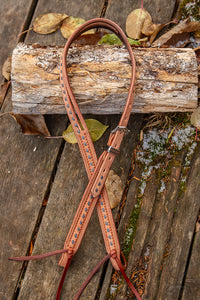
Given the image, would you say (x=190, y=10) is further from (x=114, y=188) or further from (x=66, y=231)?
(x=66, y=231)

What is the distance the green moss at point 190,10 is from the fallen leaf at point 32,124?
1.02m

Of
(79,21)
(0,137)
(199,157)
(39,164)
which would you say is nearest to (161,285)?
(199,157)

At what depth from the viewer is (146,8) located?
1.56 metres

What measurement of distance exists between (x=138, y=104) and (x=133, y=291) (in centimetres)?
92

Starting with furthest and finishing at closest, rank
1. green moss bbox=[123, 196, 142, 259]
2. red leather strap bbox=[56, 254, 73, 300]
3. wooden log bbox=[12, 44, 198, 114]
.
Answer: green moss bbox=[123, 196, 142, 259]
red leather strap bbox=[56, 254, 73, 300]
wooden log bbox=[12, 44, 198, 114]

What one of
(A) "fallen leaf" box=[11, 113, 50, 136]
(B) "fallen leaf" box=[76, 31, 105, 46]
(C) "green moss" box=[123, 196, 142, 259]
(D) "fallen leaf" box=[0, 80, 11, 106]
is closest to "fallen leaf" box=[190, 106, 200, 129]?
(C) "green moss" box=[123, 196, 142, 259]

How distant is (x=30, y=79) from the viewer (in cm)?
117

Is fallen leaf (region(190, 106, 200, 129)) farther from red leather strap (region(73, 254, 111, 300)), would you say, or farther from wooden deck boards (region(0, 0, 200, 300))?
red leather strap (region(73, 254, 111, 300))

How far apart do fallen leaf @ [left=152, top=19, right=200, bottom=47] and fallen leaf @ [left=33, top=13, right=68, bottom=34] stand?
1.83ft

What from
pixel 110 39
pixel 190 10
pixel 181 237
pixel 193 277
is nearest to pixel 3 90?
pixel 110 39

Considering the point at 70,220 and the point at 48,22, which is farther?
the point at 48,22

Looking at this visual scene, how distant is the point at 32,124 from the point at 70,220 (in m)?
0.55

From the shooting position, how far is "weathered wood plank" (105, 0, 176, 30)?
5.10ft

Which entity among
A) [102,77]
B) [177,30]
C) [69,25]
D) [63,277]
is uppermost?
[177,30]
